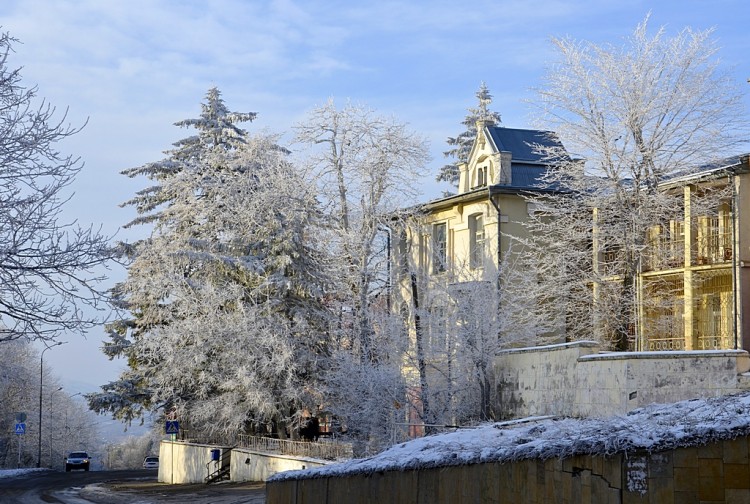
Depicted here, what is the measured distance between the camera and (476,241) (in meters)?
43.1

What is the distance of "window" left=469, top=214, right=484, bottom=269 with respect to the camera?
138ft

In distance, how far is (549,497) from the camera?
873 centimetres

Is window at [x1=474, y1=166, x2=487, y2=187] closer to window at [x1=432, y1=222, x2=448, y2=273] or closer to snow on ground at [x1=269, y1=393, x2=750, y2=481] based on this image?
window at [x1=432, y1=222, x2=448, y2=273]

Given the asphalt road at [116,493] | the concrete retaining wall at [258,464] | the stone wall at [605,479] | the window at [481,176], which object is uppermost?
the window at [481,176]

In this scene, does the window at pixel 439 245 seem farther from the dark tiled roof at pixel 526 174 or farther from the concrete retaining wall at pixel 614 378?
the concrete retaining wall at pixel 614 378

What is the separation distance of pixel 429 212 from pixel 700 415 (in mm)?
36931

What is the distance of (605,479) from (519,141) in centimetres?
3797

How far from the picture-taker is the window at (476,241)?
138 feet

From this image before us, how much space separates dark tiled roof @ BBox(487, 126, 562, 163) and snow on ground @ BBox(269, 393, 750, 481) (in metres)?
32.4

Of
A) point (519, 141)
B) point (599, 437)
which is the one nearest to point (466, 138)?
point (519, 141)

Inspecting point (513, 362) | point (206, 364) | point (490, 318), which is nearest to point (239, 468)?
point (206, 364)

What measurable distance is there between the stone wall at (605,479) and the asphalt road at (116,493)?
17306mm

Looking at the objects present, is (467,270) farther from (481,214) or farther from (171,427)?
(171,427)

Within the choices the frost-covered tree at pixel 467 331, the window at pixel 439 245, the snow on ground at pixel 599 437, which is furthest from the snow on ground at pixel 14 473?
the snow on ground at pixel 599 437
